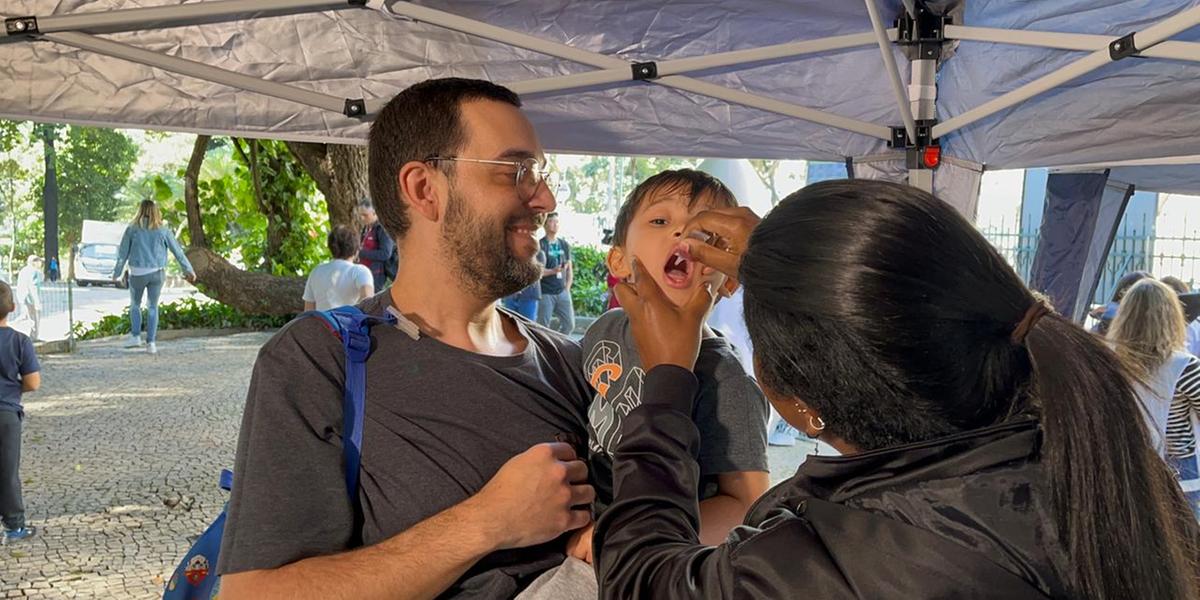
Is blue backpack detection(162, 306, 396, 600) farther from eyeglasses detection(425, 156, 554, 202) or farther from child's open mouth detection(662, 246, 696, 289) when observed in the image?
child's open mouth detection(662, 246, 696, 289)

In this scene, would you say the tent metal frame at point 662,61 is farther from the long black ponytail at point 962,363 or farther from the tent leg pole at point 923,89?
the long black ponytail at point 962,363

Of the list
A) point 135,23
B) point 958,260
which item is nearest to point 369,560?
point 958,260

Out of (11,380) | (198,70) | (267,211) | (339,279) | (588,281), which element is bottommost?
(588,281)

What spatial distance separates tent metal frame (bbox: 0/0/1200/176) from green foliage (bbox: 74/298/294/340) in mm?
14233

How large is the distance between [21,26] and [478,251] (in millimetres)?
1863

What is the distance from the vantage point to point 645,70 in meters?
3.43

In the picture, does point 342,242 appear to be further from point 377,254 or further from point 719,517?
point 719,517

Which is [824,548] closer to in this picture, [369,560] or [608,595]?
[608,595]

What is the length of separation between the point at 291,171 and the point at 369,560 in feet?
45.3

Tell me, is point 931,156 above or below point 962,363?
above

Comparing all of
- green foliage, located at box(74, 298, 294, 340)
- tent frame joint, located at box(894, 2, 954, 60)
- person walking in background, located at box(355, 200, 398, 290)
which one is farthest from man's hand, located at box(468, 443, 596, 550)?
green foliage, located at box(74, 298, 294, 340)

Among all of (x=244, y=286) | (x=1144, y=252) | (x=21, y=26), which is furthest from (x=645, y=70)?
(x=1144, y=252)

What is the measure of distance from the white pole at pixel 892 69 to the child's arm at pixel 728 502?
190 centimetres

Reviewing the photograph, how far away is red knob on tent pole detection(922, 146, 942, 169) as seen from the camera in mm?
3666
